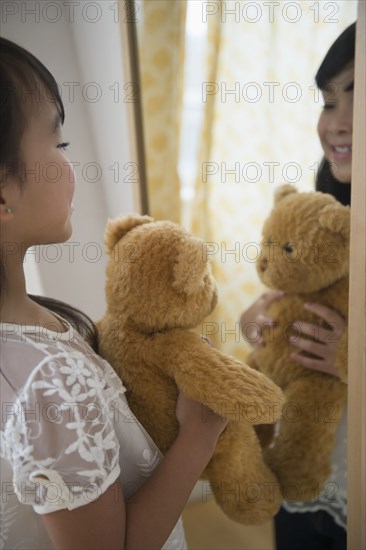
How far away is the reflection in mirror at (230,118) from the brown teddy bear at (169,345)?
0.31m

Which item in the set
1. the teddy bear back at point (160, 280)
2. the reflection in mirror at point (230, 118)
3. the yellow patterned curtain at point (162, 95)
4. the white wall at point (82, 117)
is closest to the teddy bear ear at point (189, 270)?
the teddy bear back at point (160, 280)

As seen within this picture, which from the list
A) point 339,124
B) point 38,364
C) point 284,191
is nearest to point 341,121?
point 339,124

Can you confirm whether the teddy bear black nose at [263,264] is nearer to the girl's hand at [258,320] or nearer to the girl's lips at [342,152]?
the girl's hand at [258,320]

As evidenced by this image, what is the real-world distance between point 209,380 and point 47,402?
0.72 feet

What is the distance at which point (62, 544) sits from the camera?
1.78ft

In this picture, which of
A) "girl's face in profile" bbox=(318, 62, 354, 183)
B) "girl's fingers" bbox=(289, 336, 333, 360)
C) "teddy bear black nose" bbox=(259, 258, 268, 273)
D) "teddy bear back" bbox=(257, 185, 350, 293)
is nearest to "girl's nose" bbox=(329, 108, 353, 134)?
"girl's face in profile" bbox=(318, 62, 354, 183)

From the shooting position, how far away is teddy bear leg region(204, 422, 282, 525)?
Result: 2.42ft

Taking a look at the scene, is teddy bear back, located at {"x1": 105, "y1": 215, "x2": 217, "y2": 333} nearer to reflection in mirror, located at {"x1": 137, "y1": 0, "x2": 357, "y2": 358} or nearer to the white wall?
the white wall

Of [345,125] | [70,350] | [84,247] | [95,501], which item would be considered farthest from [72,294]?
[345,125]

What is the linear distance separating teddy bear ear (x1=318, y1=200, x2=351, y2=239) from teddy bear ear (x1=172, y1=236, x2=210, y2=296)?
221mm

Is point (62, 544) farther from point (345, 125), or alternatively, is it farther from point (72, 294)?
point (345, 125)

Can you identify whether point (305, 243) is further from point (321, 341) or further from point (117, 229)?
point (117, 229)

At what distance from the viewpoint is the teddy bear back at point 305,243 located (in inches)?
30.0

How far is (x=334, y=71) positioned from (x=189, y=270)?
40cm
